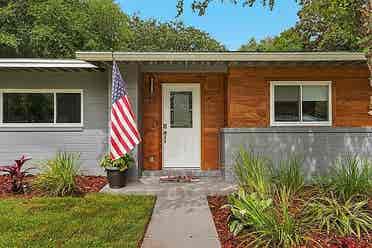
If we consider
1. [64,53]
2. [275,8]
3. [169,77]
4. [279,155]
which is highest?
[64,53]

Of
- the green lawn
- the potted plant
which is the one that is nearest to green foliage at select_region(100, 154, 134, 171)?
the potted plant

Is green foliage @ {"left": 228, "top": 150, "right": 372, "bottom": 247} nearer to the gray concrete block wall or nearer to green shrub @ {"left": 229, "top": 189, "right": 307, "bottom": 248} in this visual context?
green shrub @ {"left": 229, "top": 189, "right": 307, "bottom": 248}

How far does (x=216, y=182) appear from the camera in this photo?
918 cm

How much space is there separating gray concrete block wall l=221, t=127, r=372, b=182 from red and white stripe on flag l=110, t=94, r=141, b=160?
2.27m

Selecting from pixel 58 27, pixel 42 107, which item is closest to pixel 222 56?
pixel 42 107

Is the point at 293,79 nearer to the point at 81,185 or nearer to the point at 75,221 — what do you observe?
the point at 81,185

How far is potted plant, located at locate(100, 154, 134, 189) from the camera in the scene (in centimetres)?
834

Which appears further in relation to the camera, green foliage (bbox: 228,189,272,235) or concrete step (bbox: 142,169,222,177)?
concrete step (bbox: 142,169,222,177)

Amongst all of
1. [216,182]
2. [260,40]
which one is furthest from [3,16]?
[260,40]

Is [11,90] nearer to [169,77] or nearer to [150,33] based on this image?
[169,77]

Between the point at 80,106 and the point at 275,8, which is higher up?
the point at 275,8

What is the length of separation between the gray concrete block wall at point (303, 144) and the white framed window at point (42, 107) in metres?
3.94

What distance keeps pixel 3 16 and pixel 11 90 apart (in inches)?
427

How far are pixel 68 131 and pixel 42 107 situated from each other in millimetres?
931
